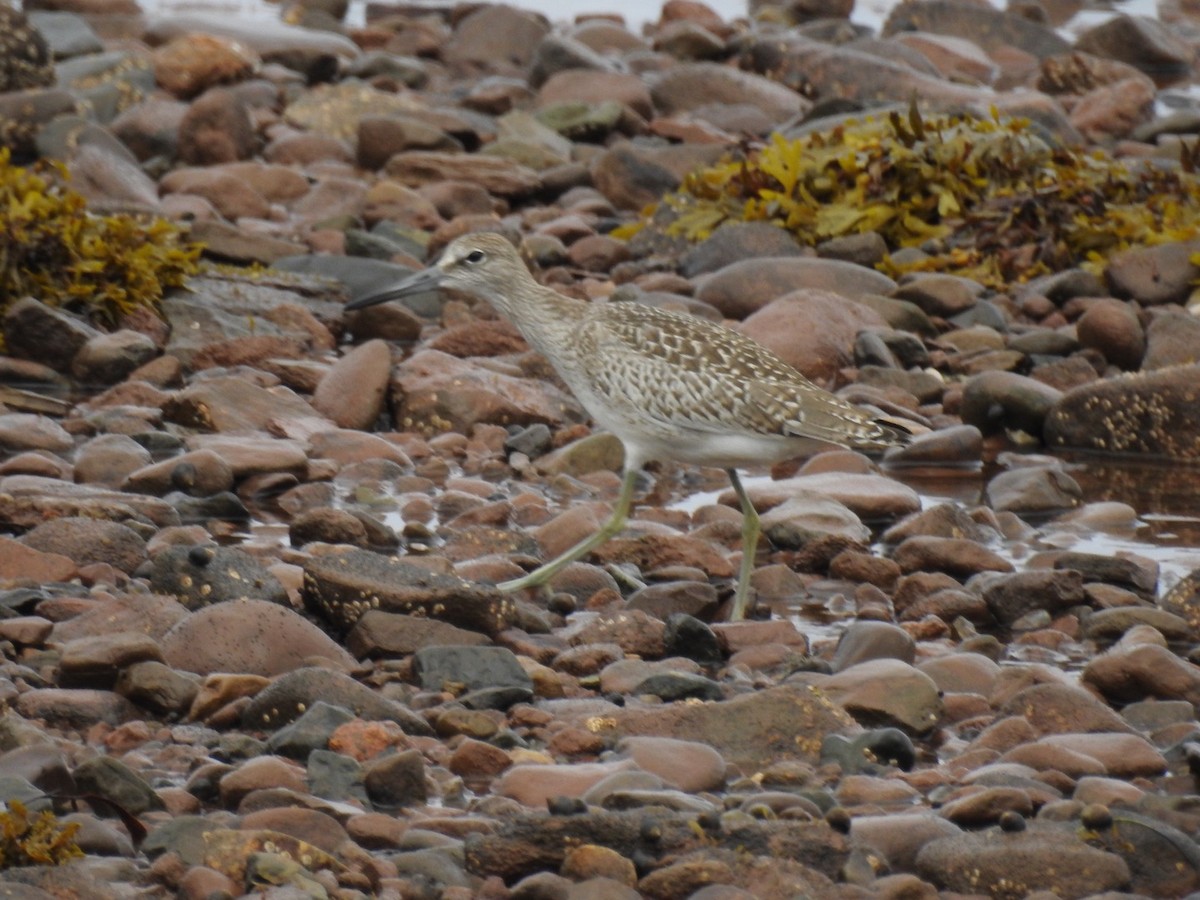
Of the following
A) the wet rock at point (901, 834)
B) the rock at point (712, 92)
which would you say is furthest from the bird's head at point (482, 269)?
the rock at point (712, 92)

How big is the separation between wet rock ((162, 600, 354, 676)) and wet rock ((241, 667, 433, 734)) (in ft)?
1.05

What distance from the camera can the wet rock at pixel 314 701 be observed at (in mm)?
5277

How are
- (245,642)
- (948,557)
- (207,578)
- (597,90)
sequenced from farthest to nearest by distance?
(597,90) → (948,557) → (207,578) → (245,642)

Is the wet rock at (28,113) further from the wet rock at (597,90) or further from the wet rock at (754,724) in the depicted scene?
the wet rock at (754,724)

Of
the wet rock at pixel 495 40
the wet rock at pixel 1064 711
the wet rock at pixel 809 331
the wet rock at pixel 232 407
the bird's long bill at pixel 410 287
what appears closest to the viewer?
the wet rock at pixel 1064 711

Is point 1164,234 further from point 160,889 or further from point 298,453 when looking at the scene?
point 160,889

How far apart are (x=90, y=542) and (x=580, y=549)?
1.76m

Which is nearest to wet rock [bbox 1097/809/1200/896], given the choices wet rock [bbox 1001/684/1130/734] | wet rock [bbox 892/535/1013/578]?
wet rock [bbox 1001/684/1130/734]

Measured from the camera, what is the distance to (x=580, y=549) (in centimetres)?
703

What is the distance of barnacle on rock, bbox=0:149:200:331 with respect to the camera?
10.2 metres

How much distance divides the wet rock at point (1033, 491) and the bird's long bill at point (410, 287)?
264 cm

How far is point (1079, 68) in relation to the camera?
62.8 ft

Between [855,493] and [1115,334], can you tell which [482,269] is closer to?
[855,493]

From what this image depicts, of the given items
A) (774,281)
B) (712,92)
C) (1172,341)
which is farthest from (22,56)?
(1172,341)
